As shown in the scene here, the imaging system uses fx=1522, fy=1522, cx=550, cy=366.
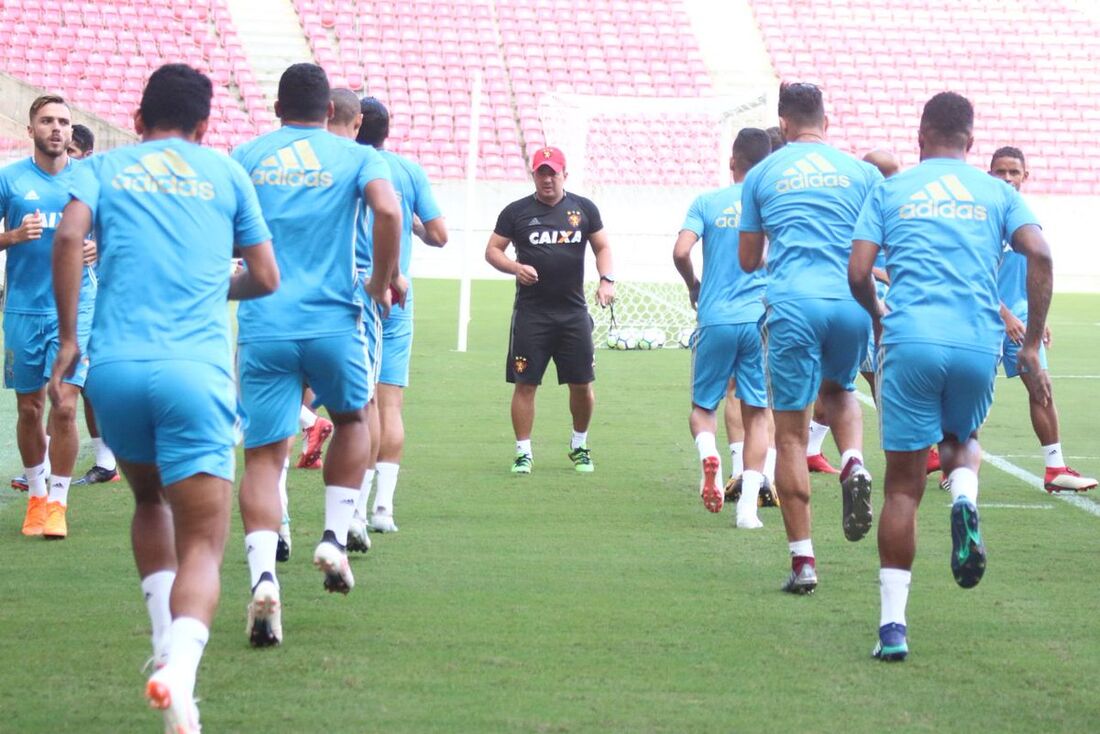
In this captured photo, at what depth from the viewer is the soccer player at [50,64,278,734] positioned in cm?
420

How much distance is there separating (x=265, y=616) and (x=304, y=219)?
1.44 meters

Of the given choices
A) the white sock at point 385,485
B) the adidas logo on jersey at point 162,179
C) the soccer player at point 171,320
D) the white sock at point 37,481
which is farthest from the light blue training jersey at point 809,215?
the white sock at point 37,481

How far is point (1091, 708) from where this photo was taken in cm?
463

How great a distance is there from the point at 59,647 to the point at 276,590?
778 mm

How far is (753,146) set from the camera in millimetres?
7703

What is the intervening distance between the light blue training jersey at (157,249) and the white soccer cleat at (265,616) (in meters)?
1.11

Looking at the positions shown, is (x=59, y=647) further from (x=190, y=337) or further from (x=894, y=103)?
(x=894, y=103)

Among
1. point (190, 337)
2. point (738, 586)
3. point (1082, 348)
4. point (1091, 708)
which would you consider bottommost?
point (1082, 348)

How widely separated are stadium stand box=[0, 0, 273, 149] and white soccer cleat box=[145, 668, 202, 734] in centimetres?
2893

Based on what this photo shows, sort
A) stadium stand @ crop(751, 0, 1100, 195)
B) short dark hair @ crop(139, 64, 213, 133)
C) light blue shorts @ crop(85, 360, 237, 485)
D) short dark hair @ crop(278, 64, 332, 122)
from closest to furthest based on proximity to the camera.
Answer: light blue shorts @ crop(85, 360, 237, 485), short dark hair @ crop(139, 64, 213, 133), short dark hair @ crop(278, 64, 332, 122), stadium stand @ crop(751, 0, 1100, 195)

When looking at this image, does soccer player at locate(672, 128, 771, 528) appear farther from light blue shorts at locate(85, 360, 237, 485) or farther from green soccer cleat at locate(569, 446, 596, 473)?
light blue shorts at locate(85, 360, 237, 485)

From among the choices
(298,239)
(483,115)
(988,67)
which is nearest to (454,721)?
(298,239)

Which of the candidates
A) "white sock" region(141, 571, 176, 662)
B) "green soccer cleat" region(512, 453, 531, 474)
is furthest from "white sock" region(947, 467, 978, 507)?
"green soccer cleat" region(512, 453, 531, 474)

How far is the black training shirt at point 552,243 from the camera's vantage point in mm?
9648
